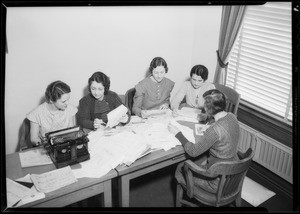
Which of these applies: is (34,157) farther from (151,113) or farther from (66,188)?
(151,113)

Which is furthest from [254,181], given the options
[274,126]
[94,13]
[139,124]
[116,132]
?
[94,13]

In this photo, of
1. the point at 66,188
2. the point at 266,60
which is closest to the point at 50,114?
the point at 66,188

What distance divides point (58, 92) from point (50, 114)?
0.26 m

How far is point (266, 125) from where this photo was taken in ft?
9.80

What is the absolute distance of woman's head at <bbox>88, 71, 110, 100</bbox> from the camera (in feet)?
8.81

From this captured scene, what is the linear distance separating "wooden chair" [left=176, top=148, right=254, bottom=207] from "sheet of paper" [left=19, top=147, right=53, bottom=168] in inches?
42.6

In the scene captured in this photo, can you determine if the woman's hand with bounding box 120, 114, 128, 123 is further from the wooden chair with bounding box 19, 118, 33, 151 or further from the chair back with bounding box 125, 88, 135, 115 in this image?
the wooden chair with bounding box 19, 118, 33, 151

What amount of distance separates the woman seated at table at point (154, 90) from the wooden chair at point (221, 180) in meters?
0.98

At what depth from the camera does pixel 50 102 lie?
8.32 feet

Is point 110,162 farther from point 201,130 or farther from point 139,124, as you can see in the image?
point 201,130

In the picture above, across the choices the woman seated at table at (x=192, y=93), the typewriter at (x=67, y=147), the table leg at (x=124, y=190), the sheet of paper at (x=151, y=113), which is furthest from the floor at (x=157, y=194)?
the woman seated at table at (x=192, y=93)

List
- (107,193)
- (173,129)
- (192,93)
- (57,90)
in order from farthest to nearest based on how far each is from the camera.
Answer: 1. (192,93)
2. (173,129)
3. (57,90)
4. (107,193)

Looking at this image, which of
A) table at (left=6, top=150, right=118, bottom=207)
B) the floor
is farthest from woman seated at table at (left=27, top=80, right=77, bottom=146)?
the floor
